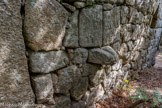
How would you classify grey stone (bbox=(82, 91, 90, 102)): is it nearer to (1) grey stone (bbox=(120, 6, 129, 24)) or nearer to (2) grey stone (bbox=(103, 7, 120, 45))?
(2) grey stone (bbox=(103, 7, 120, 45))

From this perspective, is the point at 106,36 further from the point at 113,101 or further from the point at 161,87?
the point at 161,87

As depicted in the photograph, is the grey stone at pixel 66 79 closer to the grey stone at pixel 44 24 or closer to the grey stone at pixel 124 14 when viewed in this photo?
the grey stone at pixel 44 24

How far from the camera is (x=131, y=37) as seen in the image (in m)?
2.80

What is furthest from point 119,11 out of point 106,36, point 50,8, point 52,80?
point 52,80

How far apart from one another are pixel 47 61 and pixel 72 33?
43 cm

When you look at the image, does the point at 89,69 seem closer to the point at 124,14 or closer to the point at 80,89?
the point at 80,89

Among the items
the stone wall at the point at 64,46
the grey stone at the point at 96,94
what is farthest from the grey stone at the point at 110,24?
the grey stone at the point at 96,94

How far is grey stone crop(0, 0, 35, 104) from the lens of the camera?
862mm

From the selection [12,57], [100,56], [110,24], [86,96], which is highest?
[110,24]

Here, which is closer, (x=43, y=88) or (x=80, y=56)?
(x=43, y=88)

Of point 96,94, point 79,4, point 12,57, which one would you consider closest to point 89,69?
point 96,94

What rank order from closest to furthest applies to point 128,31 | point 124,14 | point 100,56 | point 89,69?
A: point 100,56 < point 89,69 < point 124,14 < point 128,31

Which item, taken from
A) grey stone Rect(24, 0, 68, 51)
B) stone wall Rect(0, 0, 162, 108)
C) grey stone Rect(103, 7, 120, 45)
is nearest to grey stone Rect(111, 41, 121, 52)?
stone wall Rect(0, 0, 162, 108)

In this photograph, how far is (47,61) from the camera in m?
1.21
